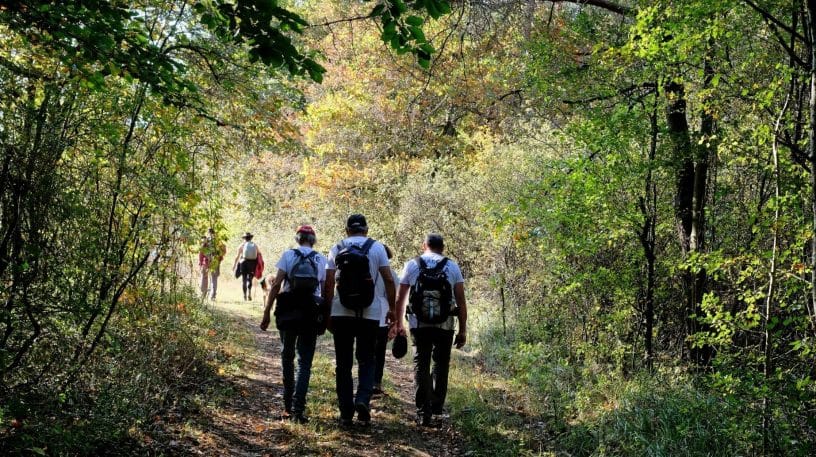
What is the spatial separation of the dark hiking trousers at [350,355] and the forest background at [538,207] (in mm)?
1722

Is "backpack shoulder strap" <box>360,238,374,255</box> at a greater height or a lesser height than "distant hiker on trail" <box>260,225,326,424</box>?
greater

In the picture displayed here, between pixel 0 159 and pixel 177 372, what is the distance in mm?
3499

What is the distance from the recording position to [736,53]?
662cm

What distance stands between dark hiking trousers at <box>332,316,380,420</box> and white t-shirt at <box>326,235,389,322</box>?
6 cm

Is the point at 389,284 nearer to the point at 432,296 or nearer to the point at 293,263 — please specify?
the point at 432,296

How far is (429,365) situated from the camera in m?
6.70

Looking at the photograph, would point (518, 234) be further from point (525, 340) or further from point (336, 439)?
point (336, 439)

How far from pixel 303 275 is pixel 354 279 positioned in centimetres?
54

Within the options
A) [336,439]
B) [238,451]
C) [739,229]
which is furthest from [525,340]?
[238,451]

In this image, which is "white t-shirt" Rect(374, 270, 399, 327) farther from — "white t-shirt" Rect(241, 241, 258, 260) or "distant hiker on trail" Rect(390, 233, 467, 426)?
"white t-shirt" Rect(241, 241, 258, 260)

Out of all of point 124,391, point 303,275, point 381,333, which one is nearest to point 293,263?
point 303,275

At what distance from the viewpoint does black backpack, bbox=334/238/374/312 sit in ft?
20.5

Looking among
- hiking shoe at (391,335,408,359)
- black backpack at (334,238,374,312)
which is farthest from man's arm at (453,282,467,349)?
black backpack at (334,238,374,312)

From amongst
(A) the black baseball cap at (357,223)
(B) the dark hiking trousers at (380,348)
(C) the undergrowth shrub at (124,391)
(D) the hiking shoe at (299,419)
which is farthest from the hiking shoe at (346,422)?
(A) the black baseball cap at (357,223)
